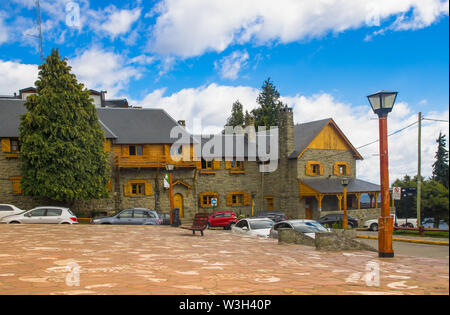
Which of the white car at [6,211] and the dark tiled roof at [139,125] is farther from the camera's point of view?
the dark tiled roof at [139,125]

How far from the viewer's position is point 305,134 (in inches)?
1693

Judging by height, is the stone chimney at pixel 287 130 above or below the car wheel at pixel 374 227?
above

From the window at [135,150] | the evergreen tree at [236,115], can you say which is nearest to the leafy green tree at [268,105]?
the evergreen tree at [236,115]

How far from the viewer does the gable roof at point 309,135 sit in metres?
40.6

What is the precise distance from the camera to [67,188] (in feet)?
107

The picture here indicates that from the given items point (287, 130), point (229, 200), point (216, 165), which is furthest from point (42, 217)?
point (287, 130)

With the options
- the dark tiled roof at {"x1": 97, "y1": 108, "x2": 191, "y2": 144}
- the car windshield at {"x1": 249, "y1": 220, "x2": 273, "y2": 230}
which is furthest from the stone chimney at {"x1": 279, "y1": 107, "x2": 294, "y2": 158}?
the car windshield at {"x1": 249, "y1": 220, "x2": 273, "y2": 230}

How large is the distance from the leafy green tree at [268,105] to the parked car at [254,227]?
44.0 metres

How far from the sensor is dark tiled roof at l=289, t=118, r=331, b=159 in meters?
40.7

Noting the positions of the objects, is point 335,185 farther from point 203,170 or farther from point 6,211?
point 6,211

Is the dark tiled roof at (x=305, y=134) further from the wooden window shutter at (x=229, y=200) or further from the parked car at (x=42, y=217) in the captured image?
the parked car at (x=42, y=217)

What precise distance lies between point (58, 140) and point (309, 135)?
23.9 metres
